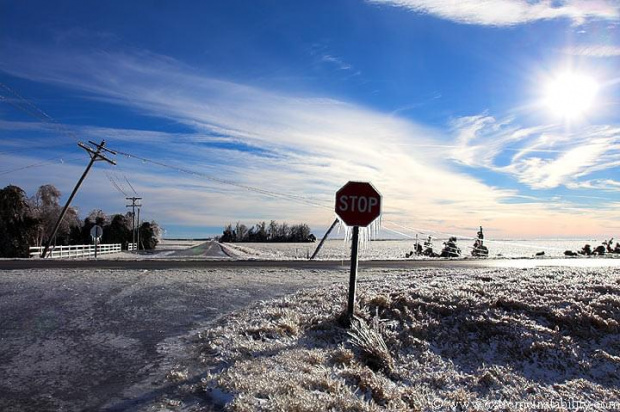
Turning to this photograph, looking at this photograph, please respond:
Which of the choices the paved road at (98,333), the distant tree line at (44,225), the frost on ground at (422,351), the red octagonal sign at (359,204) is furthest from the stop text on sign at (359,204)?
the distant tree line at (44,225)

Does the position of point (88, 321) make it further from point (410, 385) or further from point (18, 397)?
point (410, 385)

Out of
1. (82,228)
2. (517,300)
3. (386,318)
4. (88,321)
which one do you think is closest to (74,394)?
(88,321)

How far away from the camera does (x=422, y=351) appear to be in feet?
26.1

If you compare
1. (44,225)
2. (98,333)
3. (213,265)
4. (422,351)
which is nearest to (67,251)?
(44,225)

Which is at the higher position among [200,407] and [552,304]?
[552,304]

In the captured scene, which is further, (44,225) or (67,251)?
(44,225)

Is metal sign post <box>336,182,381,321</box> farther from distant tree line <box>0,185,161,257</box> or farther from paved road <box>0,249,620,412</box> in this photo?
distant tree line <box>0,185,161,257</box>

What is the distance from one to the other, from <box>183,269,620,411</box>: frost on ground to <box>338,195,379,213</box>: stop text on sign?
2.10 metres

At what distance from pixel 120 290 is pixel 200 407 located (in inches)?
279

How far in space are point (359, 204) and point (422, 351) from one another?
9.45 ft

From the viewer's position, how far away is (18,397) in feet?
16.6

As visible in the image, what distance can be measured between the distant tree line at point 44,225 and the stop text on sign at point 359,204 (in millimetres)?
39351

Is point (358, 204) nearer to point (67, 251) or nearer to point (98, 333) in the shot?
point (98, 333)

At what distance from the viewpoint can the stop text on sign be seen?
332 inches
